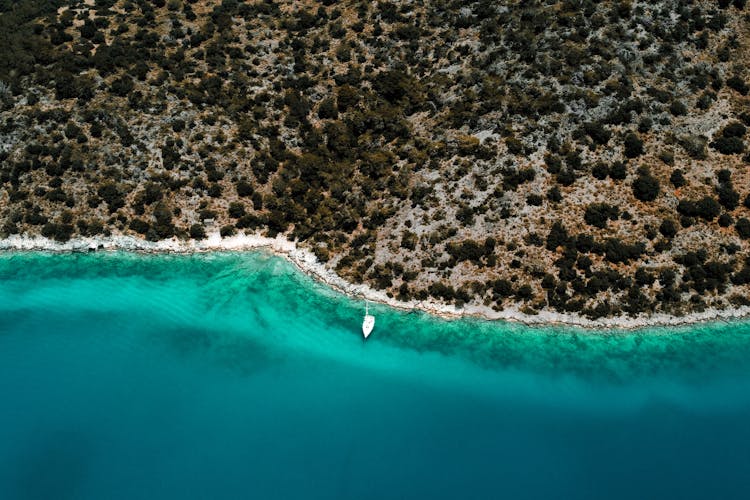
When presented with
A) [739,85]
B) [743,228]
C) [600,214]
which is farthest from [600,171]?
[739,85]

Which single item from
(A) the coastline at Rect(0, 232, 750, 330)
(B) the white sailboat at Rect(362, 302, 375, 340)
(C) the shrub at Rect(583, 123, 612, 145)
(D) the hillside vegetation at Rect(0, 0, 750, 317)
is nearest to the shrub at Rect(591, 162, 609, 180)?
(D) the hillside vegetation at Rect(0, 0, 750, 317)

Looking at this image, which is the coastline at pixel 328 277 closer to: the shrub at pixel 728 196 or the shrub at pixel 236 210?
the shrub at pixel 236 210

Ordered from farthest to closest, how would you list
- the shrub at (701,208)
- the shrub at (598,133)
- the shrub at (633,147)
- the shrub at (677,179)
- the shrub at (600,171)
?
the shrub at (598,133) → the shrub at (633,147) → the shrub at (600,171) → the shrub at (677,179) → the shrub at (701,208)

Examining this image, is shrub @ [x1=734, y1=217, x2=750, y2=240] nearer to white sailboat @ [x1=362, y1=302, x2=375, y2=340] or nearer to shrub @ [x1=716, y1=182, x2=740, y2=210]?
shrub @ [x1=716, y1=182, x2=740, y2=210]

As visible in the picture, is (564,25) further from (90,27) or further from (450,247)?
(90,27)

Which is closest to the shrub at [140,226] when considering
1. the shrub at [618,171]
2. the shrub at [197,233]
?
the shrub at [197,233]

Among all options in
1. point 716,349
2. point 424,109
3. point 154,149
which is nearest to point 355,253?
point 424,109

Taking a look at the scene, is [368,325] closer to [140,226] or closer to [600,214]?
[600,214]

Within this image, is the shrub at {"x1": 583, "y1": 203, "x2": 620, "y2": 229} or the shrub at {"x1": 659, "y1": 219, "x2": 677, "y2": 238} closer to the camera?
the shrub at {"x1": 659, "y1": 219, "x2": 677, "y2": 238}
